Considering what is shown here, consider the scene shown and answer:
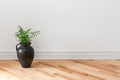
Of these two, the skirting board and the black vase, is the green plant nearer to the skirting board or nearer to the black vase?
the black vase

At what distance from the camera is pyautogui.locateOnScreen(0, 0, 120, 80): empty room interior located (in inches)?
115

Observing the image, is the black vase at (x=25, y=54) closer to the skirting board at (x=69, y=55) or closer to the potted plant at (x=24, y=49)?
the potted plant at (x=24, y=49)

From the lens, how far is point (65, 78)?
2445 mm

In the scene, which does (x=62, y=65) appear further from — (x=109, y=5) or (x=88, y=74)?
(x=109, y=5)

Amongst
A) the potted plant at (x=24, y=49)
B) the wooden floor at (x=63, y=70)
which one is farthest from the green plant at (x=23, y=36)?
the wooden floor at (x=63, y=70)

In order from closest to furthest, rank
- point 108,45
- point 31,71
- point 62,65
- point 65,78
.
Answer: point 65,78 → point 31,71 → point 62,65 → point 108,45

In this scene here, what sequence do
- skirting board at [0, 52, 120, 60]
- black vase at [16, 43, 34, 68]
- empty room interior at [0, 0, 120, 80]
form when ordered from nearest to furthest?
black vase at [16, 43, 34, 68] → empty room interior at [0, 0, 120, 80] → skirting board at [0, 52, 120, 60]

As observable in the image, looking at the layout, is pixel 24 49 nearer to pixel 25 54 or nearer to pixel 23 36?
pixel 25 54

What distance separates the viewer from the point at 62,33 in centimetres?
303

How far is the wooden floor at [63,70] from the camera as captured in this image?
2.48m

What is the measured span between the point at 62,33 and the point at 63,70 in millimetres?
595

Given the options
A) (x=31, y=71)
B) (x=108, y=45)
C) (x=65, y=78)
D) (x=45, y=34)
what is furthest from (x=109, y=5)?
(x=31, y=71)

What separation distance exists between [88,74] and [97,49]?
24.7 inches

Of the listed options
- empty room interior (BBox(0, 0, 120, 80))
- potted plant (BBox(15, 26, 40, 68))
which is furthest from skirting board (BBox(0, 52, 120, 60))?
potted plant (BBox(15, 26, 40, 68))
